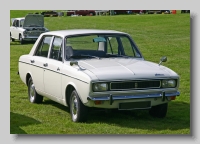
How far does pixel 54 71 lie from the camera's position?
9.64m

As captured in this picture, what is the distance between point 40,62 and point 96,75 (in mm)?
2229

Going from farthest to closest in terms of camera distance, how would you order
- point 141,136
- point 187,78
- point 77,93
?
1. point 187,78
2. point 77,93
3. point 141,136

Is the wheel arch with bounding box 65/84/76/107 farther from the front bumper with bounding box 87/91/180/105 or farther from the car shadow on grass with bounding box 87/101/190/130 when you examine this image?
the front bumper with bounding box 87/91/180/105

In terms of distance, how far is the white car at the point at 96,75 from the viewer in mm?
8461

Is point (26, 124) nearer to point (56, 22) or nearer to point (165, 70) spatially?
point (165, 70)

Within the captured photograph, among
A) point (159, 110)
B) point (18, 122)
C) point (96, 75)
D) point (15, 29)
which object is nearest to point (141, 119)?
point (159, 110)

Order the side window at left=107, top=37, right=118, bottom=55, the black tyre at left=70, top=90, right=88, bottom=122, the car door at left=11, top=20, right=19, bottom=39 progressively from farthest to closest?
1. the car door at left=11, top=20, right=19, bottom=39
2. the side window at left=107, top=37, right=118, bottom=55
3. the black tyre at left=70, top=90, right=88, bottom=122

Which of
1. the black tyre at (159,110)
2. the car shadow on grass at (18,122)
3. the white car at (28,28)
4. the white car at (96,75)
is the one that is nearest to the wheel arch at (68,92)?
the white car at (96,75)

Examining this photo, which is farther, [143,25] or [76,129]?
[143,25]

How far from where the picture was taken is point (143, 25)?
101ft

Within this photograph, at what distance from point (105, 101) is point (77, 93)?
519 millimetres

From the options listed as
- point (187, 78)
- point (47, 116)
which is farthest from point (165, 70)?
point (187, 78)

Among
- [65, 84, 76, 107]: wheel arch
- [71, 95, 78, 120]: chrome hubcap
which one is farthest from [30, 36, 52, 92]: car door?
[71, 95, 78, 120]: chrome hubcap

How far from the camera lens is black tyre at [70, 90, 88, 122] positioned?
341 inches
